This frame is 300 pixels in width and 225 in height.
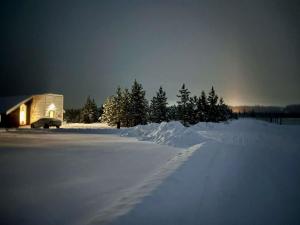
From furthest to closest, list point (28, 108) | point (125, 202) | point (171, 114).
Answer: point (171, 114) < point (28, 108) < point (125, 202)

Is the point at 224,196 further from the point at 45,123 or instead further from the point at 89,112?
the point at 89,112

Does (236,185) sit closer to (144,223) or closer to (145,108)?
(144,223)

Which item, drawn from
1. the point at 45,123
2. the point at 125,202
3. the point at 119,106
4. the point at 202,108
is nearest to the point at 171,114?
the point at 202,108

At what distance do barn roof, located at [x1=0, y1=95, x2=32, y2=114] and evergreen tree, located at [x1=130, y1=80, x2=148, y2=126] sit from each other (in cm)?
2097

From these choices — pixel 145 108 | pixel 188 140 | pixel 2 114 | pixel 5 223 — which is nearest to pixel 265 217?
pixel 5 223

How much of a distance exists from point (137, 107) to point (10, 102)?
24796 mm

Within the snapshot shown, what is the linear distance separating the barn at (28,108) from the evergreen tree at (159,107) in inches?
925

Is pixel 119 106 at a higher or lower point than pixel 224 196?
higher

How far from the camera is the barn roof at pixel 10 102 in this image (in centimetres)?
4378

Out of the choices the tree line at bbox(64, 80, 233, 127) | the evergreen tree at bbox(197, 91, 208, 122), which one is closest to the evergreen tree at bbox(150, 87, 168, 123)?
the tree line at bbox(64, 80, 233, 127)

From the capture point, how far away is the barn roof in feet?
144

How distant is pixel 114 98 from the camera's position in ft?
205

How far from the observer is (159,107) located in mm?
66188

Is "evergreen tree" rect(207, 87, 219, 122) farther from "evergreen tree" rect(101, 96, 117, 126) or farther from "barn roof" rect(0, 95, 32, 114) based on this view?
"barn roof" rect(0, 95, 32, 114)
